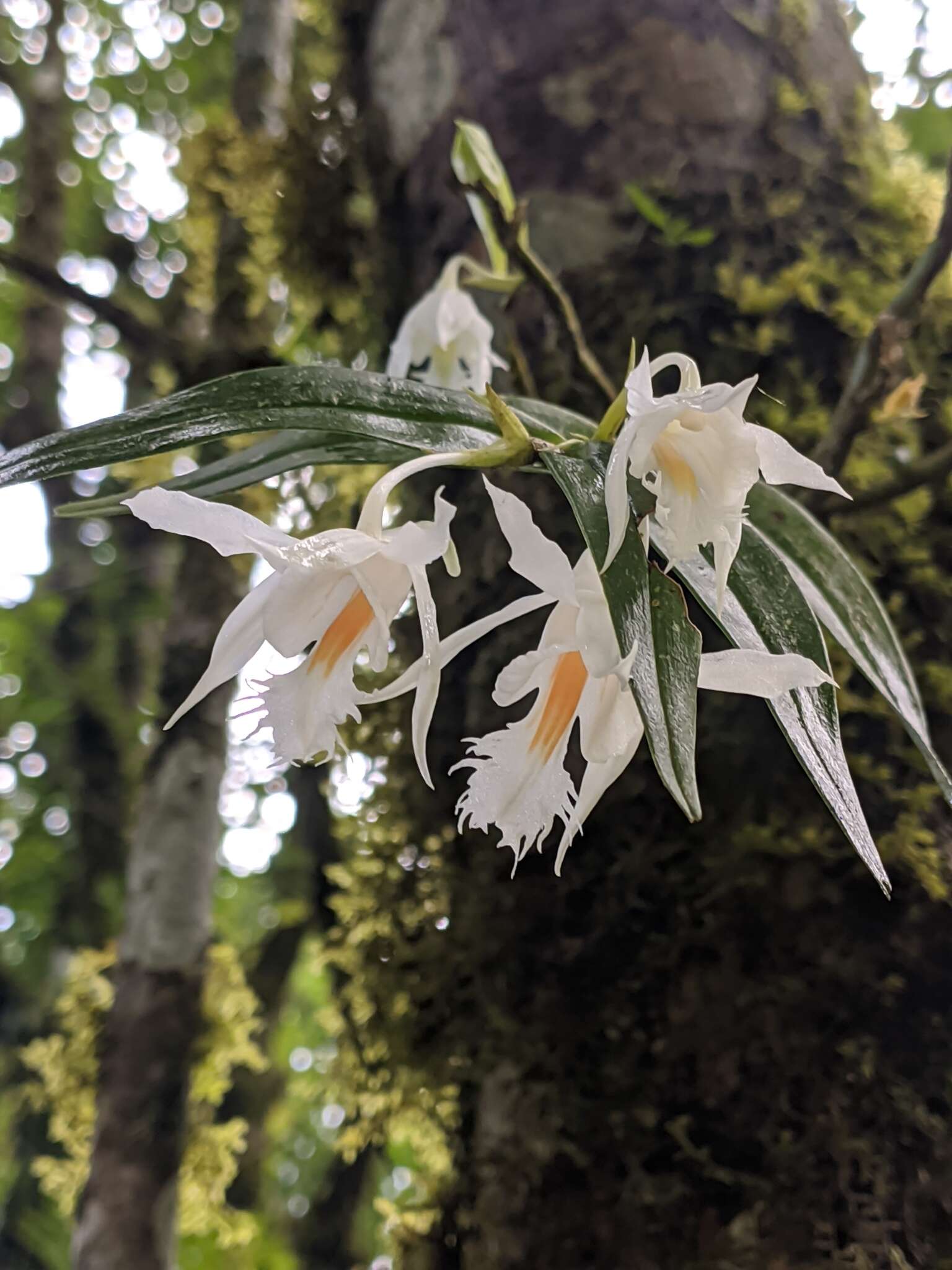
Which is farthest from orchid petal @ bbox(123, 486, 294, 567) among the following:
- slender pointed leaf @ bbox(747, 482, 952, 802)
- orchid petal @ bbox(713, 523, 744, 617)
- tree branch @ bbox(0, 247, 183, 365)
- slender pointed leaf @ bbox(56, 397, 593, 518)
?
tree branch @ bbox(0, 247, 183, 365)

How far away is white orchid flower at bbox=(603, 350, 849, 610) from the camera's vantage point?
43 cm

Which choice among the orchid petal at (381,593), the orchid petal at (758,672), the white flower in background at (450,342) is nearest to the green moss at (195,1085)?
the white flower in background at (450,342)

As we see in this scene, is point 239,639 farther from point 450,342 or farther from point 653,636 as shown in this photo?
point 450,342

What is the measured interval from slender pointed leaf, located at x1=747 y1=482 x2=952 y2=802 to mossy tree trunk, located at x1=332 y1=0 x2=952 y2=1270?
308 millimetres

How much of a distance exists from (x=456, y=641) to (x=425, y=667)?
0.10ft

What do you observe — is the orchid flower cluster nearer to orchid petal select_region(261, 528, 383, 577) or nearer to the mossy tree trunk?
orchid petal select_region(261, 528, 383, 577)

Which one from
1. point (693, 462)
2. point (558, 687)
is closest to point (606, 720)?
point (558, 687)

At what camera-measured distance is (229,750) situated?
1.59m

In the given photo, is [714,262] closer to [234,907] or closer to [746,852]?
[746,852]

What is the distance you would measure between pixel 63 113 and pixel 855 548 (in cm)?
297

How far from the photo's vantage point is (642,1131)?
2.72 feet

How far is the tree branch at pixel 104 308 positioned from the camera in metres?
1.11

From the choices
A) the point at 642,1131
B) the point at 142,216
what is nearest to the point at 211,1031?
the point at 642,1131

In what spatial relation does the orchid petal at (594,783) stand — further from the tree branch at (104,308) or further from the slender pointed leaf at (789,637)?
the tree branch at (104,308)
